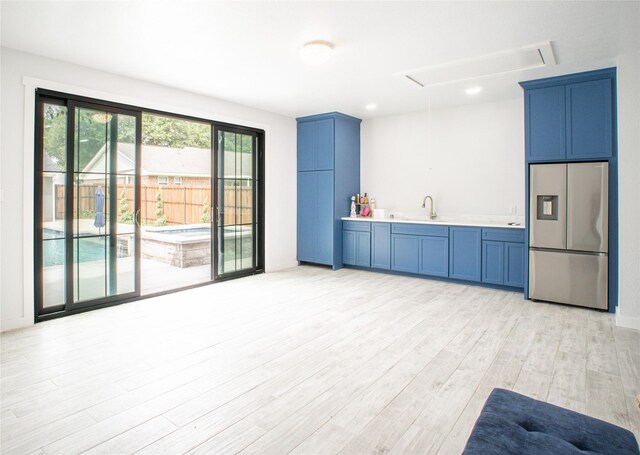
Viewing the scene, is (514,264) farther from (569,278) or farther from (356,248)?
(356,248)

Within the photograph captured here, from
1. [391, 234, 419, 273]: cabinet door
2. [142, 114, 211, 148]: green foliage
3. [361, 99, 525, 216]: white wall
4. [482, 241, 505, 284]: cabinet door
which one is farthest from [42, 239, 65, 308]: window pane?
[142, 114, 211, 148]: green foliage

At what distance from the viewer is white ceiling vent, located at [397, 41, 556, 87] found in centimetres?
363

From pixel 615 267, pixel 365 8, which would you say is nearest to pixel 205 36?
pixel 365 8

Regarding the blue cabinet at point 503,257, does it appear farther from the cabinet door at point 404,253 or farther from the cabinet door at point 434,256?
the cabinet door at point 404,253

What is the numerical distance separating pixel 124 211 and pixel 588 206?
525 centimetres

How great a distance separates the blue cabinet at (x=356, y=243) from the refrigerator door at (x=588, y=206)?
9.40 ft

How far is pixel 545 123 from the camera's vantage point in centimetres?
444

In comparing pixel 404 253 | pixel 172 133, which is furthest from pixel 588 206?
pixel 172 133

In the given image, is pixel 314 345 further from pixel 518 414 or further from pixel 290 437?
pixel 518 414

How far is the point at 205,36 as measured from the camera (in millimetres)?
3305

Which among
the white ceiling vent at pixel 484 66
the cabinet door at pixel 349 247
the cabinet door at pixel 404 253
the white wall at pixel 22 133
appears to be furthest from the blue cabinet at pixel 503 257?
the white wall at pixel 22 133

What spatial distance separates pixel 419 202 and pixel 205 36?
4.19 metres

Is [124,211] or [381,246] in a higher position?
[124,211]

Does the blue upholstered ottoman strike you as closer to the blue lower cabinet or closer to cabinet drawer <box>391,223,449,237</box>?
cabinet drawer <box>391,223,449,237</box>
